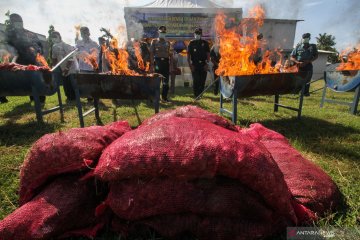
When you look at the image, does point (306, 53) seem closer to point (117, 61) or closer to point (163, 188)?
point (117, 61)

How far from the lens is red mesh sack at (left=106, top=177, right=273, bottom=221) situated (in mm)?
1552

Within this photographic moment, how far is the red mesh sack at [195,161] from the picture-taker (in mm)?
1492

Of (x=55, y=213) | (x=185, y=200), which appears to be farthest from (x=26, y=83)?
(x=185, y=200)

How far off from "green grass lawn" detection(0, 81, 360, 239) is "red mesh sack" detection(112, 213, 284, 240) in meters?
0.55

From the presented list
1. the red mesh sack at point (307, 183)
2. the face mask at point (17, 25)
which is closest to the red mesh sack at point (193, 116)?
the red mesh sack at point (307, 183)

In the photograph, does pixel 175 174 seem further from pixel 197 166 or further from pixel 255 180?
pixel 255 180

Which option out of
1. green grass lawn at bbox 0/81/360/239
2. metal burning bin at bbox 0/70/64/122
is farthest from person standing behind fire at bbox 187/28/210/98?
metal burning bin at bbox 0/70/64/122

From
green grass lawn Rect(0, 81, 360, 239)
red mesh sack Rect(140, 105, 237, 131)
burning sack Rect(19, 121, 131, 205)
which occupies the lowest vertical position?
green grass lawn Rect(0, 81, 360, 239)

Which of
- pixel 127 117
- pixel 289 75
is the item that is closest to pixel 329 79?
pixel 289 75

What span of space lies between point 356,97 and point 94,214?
21.0 feet

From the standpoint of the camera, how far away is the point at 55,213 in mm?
1567

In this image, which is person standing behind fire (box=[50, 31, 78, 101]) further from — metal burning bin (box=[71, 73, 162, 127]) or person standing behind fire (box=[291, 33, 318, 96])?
person standing behind fire (box=[291, 33, 318, 96])

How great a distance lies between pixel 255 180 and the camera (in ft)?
4.99

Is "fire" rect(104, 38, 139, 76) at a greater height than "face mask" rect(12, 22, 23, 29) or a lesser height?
lesser
